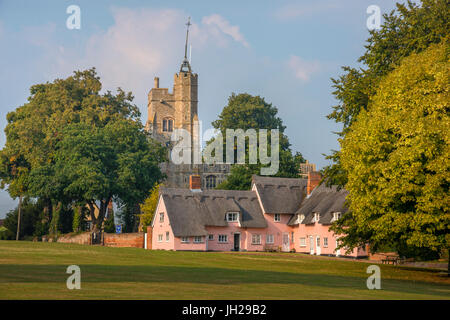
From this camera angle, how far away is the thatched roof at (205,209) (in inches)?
2872

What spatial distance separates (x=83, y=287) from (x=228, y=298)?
17.0 ft

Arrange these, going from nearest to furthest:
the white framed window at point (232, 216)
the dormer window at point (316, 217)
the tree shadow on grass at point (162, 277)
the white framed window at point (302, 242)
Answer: the tree shadow on grass at point (162, 277)
the dormer window at point (316, 217)
the white framed window at point (302, 242)
the white framed window at point (232, 216)

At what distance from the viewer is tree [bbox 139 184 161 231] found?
83.0m

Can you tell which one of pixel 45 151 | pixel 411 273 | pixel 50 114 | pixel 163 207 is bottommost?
pixel 411 273

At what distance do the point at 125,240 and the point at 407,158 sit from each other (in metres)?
47.1

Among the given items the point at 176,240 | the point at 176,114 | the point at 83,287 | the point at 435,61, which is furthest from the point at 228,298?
the point at 176,114

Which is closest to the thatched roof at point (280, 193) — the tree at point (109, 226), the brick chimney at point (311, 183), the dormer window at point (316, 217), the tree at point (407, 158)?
the brick chimney at point (311, 183)

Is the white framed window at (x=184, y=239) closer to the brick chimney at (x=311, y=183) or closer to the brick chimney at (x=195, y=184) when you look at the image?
the brick chimney at (x=195, y=184)

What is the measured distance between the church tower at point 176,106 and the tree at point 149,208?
212 ft

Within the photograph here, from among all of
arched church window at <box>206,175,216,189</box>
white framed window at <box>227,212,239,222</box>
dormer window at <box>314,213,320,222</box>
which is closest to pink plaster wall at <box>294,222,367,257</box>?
dormer window at <box>314,213,320,222</box>

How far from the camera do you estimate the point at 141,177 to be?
254 feet

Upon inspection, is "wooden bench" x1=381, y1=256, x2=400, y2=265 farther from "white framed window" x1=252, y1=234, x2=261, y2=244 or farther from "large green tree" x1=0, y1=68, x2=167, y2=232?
"large green tree" x1=0, y1=68, x2=167, y2=232

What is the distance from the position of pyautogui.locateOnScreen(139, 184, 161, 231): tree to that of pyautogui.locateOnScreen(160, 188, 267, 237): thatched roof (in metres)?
7.37
